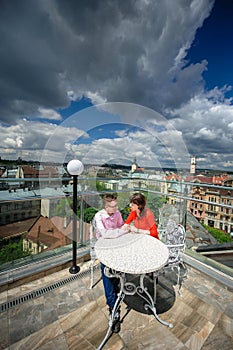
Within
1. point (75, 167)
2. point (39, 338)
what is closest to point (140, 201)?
point (75, 167)

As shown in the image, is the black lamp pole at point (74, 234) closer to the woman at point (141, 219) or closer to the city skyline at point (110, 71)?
the city skyline at point (110, 71)

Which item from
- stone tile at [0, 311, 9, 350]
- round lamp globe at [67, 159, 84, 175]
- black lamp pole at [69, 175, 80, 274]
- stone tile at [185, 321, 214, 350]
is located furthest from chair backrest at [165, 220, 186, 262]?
stone tile at [0, 311, 9, 350]

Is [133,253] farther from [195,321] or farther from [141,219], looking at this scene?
[195,321]

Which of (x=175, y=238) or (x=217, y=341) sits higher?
(x=175, y=238)

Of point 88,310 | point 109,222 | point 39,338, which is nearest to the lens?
point 39,338

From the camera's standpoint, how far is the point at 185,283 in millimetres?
1688

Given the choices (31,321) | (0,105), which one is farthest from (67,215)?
(0,105)

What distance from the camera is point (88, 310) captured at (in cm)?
132

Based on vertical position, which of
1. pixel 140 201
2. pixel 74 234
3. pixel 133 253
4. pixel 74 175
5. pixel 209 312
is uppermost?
pixel 74 175

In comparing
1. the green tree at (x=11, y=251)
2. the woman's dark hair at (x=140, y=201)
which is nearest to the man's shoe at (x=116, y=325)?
the woman's dark hair at (x=140, y=201)

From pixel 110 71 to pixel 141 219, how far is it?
4.14 meters

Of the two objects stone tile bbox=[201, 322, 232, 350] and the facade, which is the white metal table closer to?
stone tile bbox=[201, 322, 232, 350]

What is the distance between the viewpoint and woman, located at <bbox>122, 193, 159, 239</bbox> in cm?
159

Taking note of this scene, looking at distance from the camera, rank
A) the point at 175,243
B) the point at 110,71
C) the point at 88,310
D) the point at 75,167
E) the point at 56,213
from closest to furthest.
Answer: the point at 88,310 < the point at 175,243 < the point at 75,167 < the point at 56,213 < the point at 110,71
